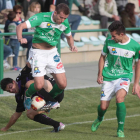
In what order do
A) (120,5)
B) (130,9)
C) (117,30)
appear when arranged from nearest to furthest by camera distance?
(117,30) → (130,9) → (120,5)

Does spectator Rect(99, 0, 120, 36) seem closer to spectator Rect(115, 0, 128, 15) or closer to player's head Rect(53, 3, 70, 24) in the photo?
spectator Rect(115, 0, 128, 15)

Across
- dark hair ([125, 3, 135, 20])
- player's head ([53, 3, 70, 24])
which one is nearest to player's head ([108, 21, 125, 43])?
player's head ([53, 3, 70, 24])

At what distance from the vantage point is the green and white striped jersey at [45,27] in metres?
7.21

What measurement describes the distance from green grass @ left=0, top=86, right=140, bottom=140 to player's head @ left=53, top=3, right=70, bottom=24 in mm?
1873

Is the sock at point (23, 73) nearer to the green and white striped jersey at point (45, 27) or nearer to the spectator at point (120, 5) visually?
the green and white striped jersey at point (45, 27)

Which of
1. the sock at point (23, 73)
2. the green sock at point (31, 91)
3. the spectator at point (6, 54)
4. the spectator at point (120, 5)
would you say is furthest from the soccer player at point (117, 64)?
the spectator at point (120, 5)

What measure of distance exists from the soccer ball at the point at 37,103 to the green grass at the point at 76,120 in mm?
462

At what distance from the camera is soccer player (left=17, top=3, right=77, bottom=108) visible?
23.4 feet

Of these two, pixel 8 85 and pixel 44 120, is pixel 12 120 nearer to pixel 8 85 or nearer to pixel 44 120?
pixel 44 120

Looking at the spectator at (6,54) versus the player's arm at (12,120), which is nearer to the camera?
the player's arm at (12,120)

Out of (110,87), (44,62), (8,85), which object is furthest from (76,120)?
(8,85)

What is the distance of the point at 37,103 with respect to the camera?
6918 millimetres

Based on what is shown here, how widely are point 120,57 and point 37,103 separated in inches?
59.1

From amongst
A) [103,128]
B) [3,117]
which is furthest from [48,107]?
[3,117]
